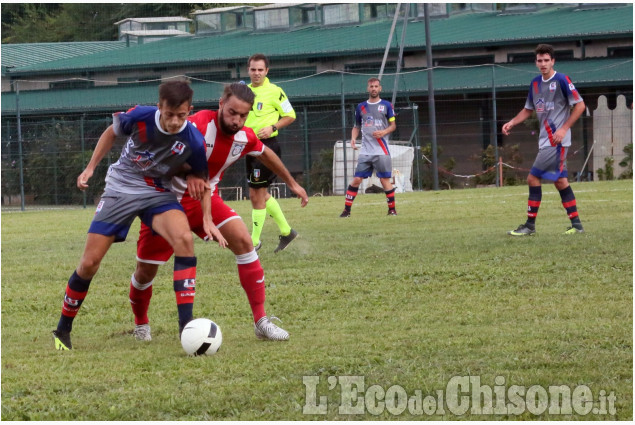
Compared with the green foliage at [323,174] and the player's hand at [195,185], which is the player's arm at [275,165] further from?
the green foliage at [323,174]

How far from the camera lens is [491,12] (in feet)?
117

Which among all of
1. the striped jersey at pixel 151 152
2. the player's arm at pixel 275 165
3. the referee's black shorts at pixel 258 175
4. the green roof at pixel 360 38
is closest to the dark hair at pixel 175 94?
the striped jersey at pixel 151 152

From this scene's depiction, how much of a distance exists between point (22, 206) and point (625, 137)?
17345 mm

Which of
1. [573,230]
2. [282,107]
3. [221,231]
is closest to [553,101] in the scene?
[573,230]

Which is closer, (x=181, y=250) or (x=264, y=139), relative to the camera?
(x=181, y=250)

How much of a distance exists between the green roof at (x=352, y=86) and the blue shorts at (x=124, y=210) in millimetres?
22160

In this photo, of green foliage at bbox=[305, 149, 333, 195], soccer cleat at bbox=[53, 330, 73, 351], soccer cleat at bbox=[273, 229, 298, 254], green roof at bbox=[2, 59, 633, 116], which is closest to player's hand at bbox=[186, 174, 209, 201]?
soccer cleat at bbox=[53, 330, 73, 351]

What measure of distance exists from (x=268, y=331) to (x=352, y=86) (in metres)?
24.3

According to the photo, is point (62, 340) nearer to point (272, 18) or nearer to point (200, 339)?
point (200, 339)

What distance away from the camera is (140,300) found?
6371mm

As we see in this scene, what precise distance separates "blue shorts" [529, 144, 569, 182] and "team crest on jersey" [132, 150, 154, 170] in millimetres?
6504

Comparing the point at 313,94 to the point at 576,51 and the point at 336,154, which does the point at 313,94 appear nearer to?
the point at 336,154

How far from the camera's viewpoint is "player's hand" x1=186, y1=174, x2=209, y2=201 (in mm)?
5957

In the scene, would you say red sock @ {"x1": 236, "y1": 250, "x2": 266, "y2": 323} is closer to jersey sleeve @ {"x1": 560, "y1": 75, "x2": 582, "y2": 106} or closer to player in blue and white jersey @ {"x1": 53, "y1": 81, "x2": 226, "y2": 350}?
player in blue and white jersey @ {"x1": 53, "y1": 81, "x2": 226, "y2": 350}
